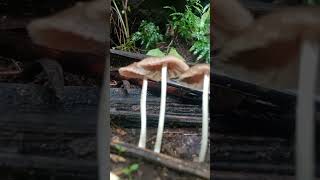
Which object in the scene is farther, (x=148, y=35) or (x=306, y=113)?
(x=148, y=35)

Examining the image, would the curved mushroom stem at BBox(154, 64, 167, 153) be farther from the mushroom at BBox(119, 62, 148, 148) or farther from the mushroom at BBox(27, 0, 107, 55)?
the mushroom at BBox(27, 0, 107, 55)

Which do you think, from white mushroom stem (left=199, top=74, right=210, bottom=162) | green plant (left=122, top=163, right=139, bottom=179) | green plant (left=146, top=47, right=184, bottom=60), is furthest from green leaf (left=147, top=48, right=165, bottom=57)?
green plant (left=122, top=163, right=139, bottom=179)

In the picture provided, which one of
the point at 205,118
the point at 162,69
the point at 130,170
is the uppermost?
the point at 162,69

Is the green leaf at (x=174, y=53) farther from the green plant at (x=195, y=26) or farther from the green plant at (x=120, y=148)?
the green plant at (x=120, y=148)

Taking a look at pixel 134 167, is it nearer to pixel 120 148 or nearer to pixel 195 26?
pixel 120 148

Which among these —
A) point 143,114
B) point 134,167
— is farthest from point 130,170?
point 143,114

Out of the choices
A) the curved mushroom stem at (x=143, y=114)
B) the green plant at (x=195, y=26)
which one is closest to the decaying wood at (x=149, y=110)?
the curved mushroom stem at (x=143, y=114)

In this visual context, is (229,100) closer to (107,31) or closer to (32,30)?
(107,31)

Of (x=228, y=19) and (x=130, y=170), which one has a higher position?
(x=228, y=19)

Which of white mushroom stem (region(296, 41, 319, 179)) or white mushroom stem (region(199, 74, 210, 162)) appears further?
white mushroom stem (region(199, 74, 210, 162))
